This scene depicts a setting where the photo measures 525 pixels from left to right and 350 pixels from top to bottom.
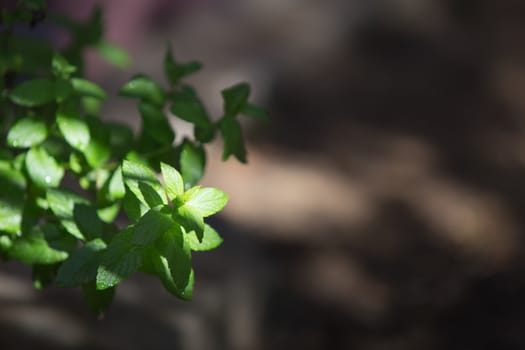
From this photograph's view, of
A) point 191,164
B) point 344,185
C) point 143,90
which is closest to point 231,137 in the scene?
point 191,164

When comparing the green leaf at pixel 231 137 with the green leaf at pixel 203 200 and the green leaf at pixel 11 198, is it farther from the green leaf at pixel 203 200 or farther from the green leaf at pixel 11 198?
the green leaf at pixel 11 198

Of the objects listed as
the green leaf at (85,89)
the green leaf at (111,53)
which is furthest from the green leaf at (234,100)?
the green leaf at (111,53)

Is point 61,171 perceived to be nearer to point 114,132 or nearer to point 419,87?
point 114,132

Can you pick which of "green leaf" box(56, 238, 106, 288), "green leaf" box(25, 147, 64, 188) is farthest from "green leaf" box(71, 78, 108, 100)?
"green leaf" box(56, 238, 106, 288)

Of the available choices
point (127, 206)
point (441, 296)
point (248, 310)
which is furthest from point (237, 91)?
point (441, 296)

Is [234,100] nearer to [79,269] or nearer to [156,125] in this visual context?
[156,125]
